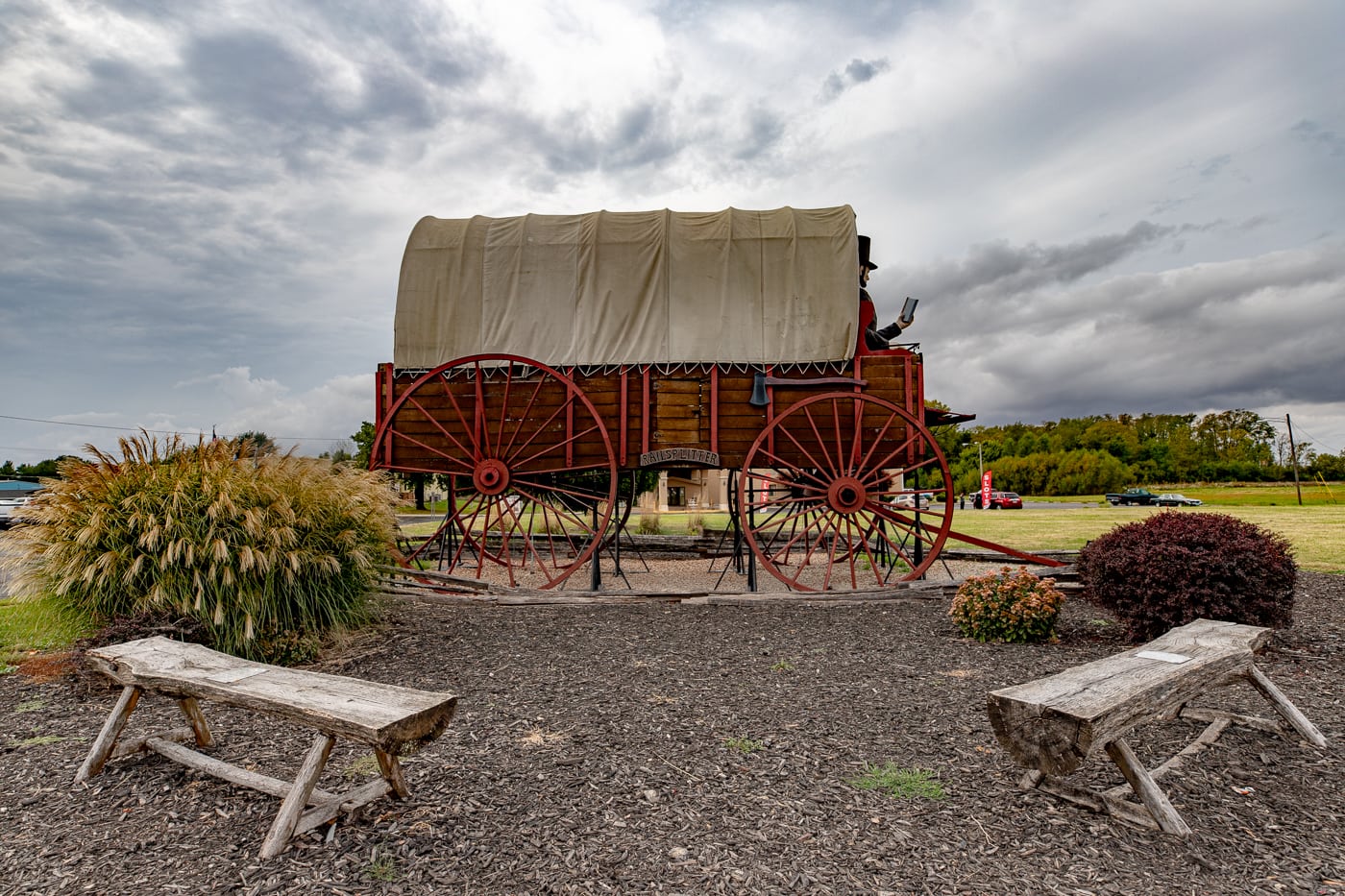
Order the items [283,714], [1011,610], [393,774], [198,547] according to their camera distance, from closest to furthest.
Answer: [283,714], [393,774], [198,547], [1011,610]

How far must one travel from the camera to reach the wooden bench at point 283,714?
8.41ft

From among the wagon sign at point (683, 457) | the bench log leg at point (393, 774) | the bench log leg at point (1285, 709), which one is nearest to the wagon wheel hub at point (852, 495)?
the wagon sign at point (683, 457)

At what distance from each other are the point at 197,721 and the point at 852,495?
621 centimetres

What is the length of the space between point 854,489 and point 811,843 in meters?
5.59

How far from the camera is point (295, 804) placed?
2.57 m

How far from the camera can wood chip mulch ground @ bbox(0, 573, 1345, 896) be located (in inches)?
95.6

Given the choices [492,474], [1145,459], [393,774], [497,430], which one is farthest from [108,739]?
[1145,459]

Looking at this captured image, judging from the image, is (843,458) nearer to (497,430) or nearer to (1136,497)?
(497,430)

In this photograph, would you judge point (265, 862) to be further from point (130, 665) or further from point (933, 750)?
point (933, 750)

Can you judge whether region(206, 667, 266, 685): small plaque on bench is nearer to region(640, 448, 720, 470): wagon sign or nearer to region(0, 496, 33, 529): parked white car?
region(640, 448, 720, 470): wagon sign

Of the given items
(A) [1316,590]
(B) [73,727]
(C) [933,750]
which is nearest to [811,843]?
(C) [933,750]

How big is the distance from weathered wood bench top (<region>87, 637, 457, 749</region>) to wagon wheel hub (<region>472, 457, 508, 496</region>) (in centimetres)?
453

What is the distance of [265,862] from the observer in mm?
2518

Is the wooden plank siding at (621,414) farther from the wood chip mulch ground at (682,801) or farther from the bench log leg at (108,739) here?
the bench log leg at (108,739)
